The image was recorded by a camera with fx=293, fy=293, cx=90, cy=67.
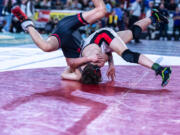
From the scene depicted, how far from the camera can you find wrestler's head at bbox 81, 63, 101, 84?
2.89 metres

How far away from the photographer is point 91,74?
2.97 meters

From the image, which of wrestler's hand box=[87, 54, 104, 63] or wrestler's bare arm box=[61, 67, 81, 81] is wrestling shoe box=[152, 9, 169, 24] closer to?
wrestler's hand box=[87, 54, 104, 63]

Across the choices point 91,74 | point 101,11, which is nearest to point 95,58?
point 91,74

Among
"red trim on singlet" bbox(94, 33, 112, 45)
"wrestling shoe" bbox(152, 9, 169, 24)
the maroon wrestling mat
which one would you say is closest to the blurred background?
"wrestling shoe" bbox(152, 9, 169, 24)

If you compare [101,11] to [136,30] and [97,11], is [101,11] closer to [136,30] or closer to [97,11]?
[97,11]

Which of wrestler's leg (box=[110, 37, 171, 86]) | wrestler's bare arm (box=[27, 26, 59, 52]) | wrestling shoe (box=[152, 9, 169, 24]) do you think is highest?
wrestling shoe (box=[152, 9, 169, 24])

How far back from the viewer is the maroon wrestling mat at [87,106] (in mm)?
1791

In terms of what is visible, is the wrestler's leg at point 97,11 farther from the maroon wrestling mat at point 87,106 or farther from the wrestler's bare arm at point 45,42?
the maroon wrestling mat at point 87,106

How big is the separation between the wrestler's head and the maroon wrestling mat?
0.26ft

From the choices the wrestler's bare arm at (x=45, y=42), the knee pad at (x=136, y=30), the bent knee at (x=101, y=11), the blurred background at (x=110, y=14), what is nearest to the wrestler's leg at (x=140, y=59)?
the bent knee at (x=101, y=11)

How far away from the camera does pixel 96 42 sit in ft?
10.3

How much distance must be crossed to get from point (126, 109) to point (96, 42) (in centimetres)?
112

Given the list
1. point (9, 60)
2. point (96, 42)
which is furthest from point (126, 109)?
point (9, 60)

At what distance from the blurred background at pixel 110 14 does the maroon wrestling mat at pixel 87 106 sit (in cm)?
640
